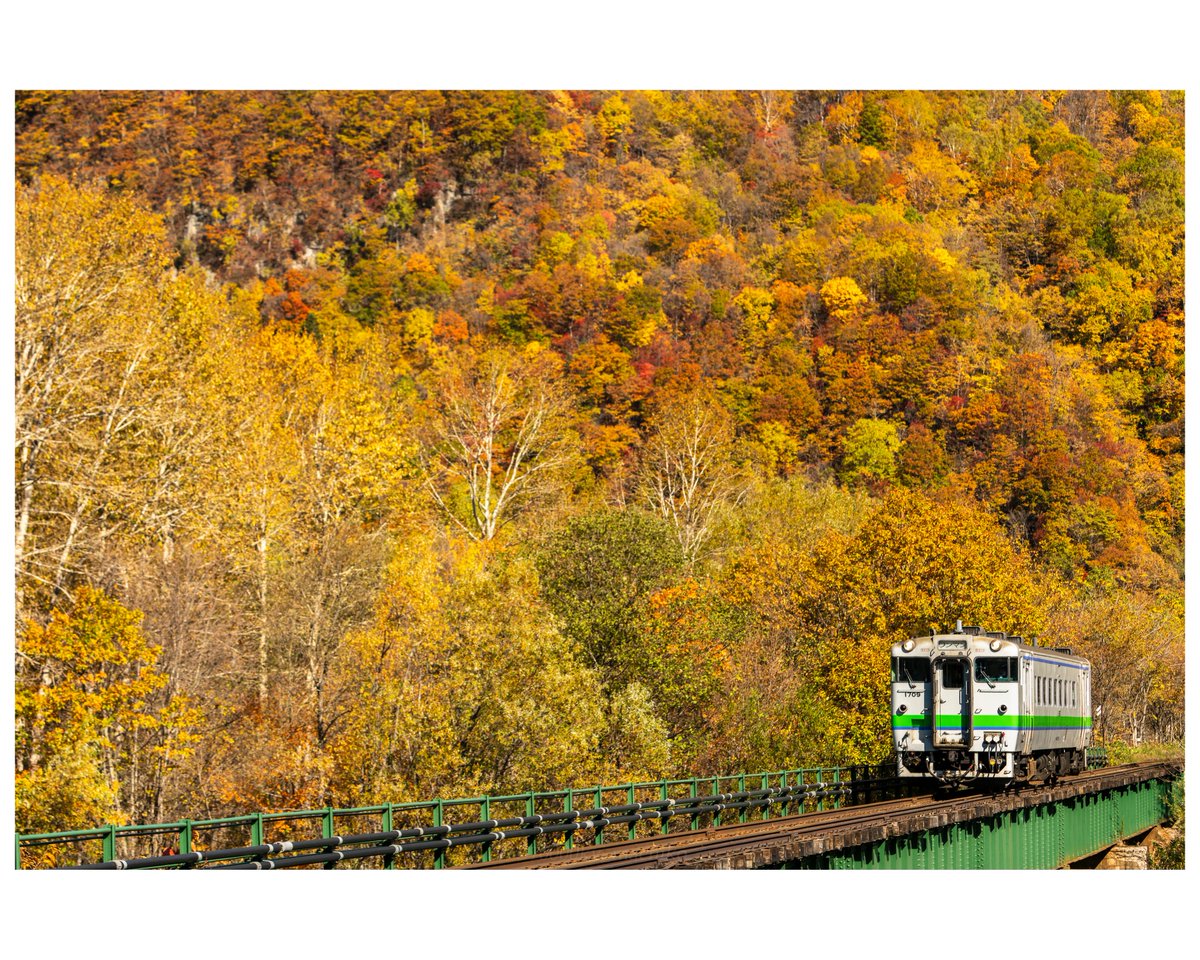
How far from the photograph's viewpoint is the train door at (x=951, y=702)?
116 ft

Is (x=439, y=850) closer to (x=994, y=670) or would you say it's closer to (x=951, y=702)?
(x=951, y=702)

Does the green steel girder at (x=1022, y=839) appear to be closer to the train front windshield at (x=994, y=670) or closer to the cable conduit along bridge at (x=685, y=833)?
the cable conduit along bridge at (x=685, y=833)

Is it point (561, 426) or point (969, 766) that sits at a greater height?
point (561, 426)

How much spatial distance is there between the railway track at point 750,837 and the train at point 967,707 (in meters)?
0.76

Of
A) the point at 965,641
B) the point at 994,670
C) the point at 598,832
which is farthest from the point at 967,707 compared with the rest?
the point at 598,832

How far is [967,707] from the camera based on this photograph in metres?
35.1

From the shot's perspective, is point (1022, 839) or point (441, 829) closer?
point (441, 829)

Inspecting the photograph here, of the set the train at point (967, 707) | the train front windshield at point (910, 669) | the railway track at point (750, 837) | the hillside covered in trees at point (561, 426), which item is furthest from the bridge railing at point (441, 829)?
the train front windshield at point (910, 669)

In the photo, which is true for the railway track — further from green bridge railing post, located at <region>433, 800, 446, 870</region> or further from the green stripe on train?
the green stripe on train

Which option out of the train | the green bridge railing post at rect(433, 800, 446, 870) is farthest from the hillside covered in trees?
the green bridge railing post at rect(433, 800, 446, 870)

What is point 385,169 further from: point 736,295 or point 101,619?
point 101,619

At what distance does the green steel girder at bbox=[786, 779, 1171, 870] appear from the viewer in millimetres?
24922

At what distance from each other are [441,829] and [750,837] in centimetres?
624

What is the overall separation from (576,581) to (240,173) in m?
92.0
